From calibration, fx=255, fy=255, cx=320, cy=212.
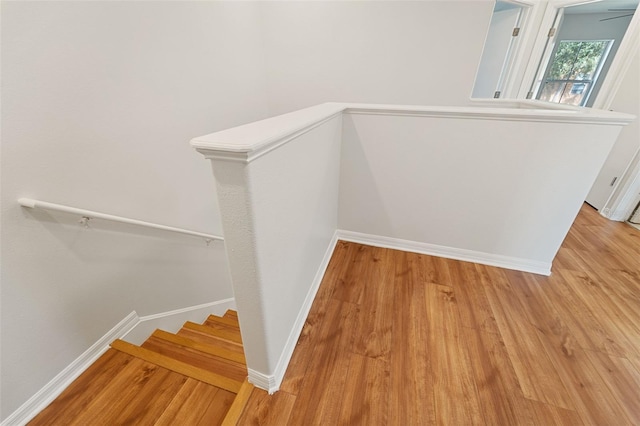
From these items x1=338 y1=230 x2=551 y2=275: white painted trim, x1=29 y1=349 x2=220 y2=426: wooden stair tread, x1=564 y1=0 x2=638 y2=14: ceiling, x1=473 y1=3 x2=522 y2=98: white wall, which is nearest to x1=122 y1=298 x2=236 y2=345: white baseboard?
x1=29 y1=349 x2=220 y2=426: wooden stair tread

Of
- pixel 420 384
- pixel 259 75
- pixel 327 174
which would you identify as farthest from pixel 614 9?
pixel 420 384

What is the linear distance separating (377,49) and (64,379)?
3.53 meters

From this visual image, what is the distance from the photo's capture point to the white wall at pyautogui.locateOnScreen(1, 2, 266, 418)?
109cm

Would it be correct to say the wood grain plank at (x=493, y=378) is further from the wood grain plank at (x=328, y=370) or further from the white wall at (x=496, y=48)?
the white wall at (x=496, y=48)

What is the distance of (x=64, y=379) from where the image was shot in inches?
52.4

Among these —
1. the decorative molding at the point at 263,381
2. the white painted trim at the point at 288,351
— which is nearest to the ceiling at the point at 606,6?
the white painted trim at the point at 288,351

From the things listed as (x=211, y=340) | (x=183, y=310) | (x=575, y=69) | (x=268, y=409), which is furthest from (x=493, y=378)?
(x=575, y=69)

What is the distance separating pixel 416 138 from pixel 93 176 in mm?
1914

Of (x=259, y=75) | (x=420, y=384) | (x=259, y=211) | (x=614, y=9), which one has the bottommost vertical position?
(x=420, y=384)

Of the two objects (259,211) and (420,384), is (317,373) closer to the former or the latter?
(420,384)

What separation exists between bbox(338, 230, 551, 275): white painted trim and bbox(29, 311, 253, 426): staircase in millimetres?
1221

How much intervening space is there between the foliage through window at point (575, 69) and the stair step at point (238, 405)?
23.8 feet

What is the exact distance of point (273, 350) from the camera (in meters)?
1.06

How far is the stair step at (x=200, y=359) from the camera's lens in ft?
4.36
